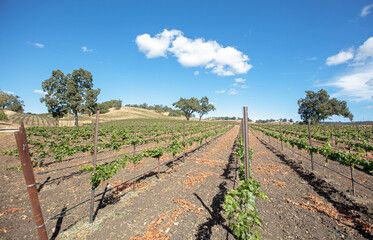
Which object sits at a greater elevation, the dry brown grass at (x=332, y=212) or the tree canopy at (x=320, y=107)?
the tree canopy at (x=320, y=107)

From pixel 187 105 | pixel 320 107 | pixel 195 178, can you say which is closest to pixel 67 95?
pixel 195 178

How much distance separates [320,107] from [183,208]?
74.2 metres

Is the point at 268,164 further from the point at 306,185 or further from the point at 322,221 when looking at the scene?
the point at 322,221

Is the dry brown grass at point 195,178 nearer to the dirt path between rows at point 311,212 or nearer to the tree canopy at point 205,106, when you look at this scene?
the dirt path between rows at point 311,212

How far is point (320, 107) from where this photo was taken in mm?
59281

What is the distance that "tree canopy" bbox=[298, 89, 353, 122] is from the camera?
60406mm

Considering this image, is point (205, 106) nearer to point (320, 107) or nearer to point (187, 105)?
point (187, 105)

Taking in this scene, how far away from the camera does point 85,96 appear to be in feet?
131

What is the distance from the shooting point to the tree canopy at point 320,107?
198 ft

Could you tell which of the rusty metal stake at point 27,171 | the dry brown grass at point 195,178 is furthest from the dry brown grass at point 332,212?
the rusty metal stake at point 27,171

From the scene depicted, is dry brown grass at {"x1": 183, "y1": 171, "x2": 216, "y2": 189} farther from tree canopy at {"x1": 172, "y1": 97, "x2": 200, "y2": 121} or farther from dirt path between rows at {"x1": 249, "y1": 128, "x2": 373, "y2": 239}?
tree canopy at {"x1": 172, "y1": 97, "x2": 200, "y2": 121}

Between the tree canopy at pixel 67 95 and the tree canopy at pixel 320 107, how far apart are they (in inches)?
2989

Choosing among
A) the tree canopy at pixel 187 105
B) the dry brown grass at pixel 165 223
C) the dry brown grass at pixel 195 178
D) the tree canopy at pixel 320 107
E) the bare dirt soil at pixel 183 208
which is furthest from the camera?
the tree canopy at pixel 187 105

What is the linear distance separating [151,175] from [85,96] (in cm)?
4032
